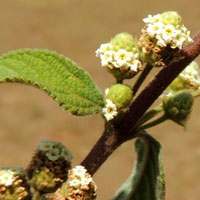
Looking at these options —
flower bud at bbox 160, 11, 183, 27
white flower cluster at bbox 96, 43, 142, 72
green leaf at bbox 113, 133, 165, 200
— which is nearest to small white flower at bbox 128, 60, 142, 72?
white flower cluster at bbox 96, 43, 142, 72

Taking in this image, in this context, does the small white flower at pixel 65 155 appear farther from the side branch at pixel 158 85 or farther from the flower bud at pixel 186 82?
the flower bud at pixel 186 82

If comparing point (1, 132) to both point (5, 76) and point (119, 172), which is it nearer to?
point (119, 172)

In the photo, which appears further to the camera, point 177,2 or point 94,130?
point 177,2

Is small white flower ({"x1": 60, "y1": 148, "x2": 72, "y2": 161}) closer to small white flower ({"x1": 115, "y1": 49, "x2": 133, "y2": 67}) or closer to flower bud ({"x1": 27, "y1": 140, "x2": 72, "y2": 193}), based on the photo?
flower bud ({"x1": 27, "y1": 140, "x2": 72, "y2": 193})

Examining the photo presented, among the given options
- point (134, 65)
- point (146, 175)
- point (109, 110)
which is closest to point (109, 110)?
point (109, 110)

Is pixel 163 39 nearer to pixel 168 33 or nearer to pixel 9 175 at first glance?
pixel 168 33

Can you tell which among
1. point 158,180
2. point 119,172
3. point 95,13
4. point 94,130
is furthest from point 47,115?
point 158,180
